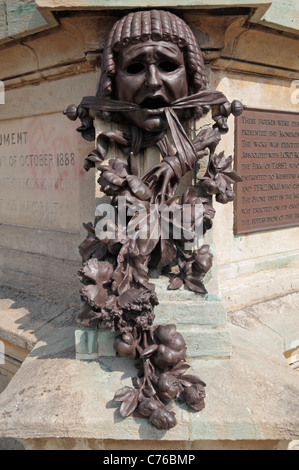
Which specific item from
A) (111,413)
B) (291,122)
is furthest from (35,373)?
(291,122)

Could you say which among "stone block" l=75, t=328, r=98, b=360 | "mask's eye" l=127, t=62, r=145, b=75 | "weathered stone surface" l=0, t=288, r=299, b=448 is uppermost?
"mask's eye" l=127, t=62, r=145, b=75

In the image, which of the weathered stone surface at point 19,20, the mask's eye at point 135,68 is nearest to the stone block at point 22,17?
the weathered stone surface at point 19,20

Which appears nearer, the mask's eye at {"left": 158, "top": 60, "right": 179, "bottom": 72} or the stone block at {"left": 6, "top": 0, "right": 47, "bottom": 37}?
the mask's eye at {"left": 158, "top": 60, "right": 179, "bottom": 72}

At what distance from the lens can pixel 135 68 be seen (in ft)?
6.64

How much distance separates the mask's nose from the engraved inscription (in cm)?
106

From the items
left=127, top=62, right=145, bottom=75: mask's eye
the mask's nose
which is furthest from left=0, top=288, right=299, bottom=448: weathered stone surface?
left=127, top=62, right=145, bottom=75: mask's eye

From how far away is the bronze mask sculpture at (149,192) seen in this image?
1.68 metres

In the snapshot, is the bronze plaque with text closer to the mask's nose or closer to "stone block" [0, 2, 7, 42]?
the mask's nose

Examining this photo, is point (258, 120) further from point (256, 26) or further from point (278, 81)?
point (256, 26)

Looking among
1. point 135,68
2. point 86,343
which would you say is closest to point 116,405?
point 86,343

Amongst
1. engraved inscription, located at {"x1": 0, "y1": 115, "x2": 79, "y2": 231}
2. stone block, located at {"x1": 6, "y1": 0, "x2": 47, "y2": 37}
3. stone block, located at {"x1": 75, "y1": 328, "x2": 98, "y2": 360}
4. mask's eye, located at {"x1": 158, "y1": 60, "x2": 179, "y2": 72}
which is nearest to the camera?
stone block, located at {"x1": 75, "y1": 328, "x2": 98, "y2": 360}

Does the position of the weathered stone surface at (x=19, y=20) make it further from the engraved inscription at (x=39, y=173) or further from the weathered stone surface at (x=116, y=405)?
the weathered stone surface at (x=116, y=405)

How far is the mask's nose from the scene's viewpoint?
1.92m
